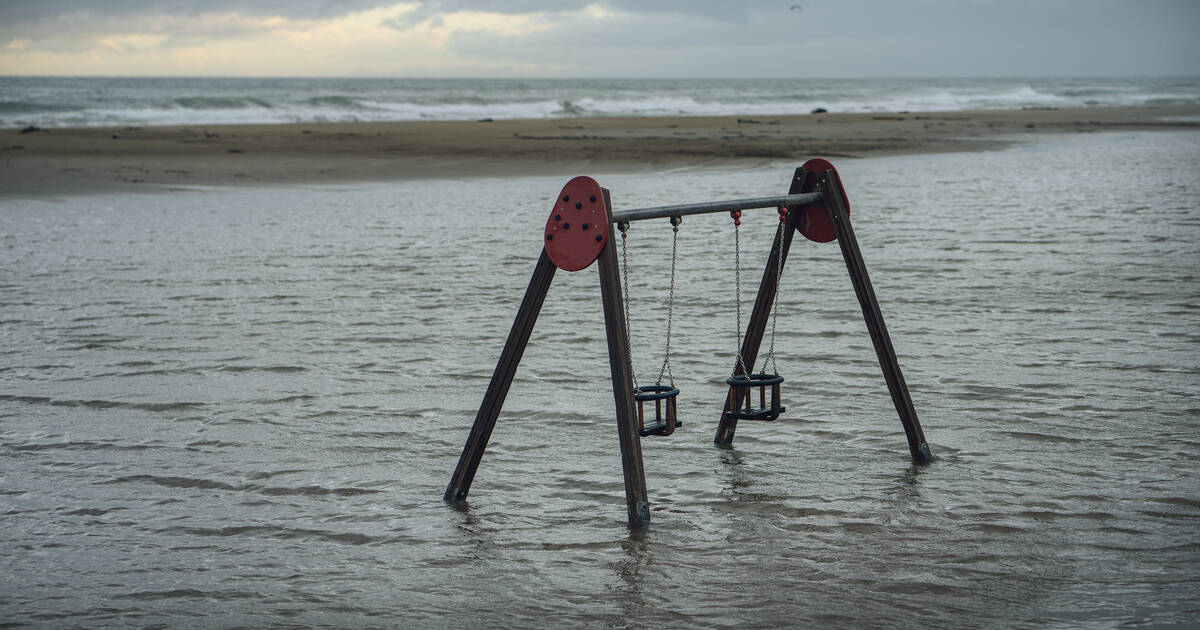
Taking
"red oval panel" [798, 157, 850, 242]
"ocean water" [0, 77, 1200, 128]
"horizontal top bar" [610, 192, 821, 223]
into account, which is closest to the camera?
"horizontal top bar" [610, 192, 821, 223]

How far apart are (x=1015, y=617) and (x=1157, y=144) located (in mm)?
30382

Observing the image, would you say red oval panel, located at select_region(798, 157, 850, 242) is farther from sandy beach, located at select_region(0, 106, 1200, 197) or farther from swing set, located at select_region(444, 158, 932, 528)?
sandy beach, located at select_region(0, 106, 1200, 197)

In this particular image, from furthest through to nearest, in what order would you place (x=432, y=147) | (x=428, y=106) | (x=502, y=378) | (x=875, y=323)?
(x=428, y=106) < (x=432, y=147) < (x=875, y=323) < (x=502, y=378)

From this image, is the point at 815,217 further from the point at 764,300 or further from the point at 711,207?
the point at 711,207

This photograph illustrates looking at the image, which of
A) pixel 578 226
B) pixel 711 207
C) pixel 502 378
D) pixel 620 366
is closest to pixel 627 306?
pixel 620 366

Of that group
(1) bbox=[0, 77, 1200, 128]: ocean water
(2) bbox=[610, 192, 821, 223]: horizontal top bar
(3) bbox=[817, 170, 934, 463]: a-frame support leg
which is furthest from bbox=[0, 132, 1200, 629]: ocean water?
(1) bbox=[0, 77, 1200, 128]: ocean water

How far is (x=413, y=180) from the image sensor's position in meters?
21.7

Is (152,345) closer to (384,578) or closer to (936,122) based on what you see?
(384,578)

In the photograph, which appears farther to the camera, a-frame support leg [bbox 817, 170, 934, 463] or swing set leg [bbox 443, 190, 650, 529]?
a-frame support leg [bbox 817, 170, 934, 463]

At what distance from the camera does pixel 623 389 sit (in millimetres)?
4414

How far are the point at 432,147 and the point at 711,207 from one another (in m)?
25.3

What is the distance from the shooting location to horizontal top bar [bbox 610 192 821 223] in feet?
14.8

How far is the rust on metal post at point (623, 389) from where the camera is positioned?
14.4 feet

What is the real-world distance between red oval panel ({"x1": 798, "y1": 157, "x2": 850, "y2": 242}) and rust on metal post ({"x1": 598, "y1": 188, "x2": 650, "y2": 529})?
1.43 meters
